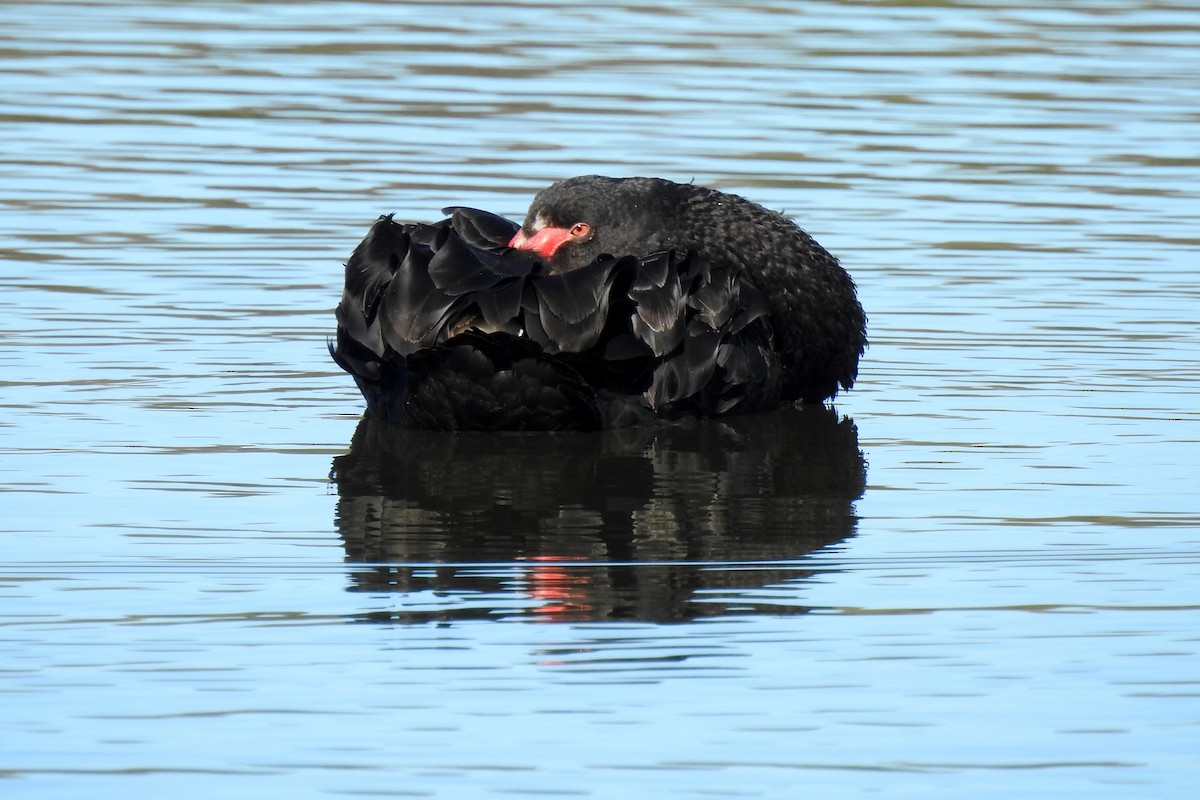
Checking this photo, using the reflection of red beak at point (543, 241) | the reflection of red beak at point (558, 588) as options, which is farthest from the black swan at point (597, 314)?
the reflection of red beak at point (558, 588)

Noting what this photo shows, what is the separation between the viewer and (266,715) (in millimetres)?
4359

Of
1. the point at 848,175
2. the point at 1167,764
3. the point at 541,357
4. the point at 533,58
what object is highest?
the point at 533,58

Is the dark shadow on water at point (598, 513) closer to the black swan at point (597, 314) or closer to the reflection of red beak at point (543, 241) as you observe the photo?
the black swan at point (597, 314)

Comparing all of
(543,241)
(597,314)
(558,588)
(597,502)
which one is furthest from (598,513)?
(543,241)

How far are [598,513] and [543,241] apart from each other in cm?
182

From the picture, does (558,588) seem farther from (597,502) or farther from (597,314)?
(597,314)

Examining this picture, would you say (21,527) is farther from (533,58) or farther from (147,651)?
(533,58)

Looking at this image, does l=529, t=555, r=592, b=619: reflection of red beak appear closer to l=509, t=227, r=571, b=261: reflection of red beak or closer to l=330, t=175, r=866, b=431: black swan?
l=330, t=175, r=866, b=431: black swan

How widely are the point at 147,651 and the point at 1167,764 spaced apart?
212cm

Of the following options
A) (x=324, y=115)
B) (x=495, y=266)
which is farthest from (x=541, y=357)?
(x=324, y=115)

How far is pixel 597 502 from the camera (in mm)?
6383

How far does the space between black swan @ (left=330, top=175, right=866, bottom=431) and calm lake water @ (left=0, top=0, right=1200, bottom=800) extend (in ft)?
0.58

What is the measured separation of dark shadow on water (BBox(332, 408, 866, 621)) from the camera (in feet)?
17.3

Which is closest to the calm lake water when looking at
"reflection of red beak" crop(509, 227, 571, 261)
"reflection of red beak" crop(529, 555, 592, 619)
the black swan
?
"reflection of red beak" crop(529, 555, 592, 619)
